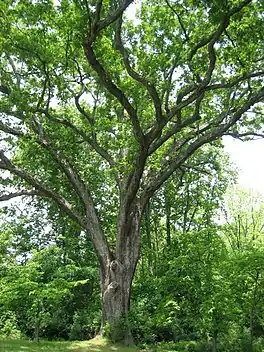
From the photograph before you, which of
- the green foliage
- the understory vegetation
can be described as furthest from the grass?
the green foliage

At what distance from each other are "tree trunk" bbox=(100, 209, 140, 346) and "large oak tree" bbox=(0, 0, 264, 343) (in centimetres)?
3

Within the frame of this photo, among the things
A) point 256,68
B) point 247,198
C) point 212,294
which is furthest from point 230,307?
point 247,198

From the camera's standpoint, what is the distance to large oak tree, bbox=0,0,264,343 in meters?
10.0

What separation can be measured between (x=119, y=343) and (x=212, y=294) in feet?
10.1

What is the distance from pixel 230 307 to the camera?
11258 mm

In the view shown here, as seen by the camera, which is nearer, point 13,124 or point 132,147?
point 132,147

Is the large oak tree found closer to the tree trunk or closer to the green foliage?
the tree trunk

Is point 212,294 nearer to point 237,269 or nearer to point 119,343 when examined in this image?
point 237,269

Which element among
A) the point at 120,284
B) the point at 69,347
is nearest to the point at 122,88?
the point at 120,284

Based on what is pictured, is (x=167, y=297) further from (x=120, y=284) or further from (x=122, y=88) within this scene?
(x=122, y=88)

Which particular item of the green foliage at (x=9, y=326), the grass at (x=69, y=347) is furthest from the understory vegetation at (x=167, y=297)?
the grass at (x=69, y=347)

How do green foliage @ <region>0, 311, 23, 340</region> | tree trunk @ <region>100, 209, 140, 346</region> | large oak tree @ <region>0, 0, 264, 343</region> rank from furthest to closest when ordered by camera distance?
green foliage @ <region>0, 311, 23, 340</region> → tree trunk @ <region>100, 209, 140, 346</region> → large oak tree @ <region>0, 0, 264, 343</region>

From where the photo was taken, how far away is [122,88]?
12297mm

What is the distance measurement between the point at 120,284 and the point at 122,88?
5.93m
